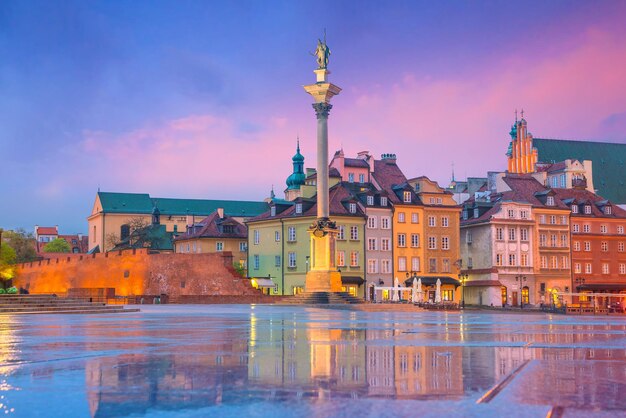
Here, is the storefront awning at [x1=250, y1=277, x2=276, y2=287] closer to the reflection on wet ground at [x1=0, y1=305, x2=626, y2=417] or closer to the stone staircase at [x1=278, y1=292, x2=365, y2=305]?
the stone staircase at [x1=278, y1=292, x2=365, y2=305]

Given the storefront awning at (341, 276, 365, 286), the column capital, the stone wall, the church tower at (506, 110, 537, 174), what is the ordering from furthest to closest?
the church tower at (506, 110, 537, 174) → the storefront awning at (341, 276, 365, 286) → the stone wall → the column capital

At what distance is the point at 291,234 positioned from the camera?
264 ft

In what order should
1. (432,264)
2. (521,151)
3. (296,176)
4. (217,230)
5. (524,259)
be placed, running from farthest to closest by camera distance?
1. (521,151)
2. (296,176)
3. (217,230)
4. (524,259)
5. (432,264)

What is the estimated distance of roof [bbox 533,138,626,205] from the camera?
106125 millimetres

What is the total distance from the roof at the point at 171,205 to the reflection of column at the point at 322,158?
3182 inches

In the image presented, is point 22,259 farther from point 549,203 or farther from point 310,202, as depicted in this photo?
point 549,203

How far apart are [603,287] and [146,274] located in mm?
46593

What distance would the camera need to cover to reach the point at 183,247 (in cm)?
9731

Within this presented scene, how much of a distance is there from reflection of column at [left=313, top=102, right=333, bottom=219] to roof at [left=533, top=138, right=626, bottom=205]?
196 ft

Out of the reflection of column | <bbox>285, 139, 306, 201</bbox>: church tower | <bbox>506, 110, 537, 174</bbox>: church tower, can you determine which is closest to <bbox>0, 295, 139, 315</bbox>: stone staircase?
the reflection of column

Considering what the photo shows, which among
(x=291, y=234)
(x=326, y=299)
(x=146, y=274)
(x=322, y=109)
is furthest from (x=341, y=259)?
(x=322, y=109)

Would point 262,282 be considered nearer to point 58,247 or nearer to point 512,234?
point 512,234

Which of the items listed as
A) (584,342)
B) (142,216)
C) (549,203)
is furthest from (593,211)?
(584,342)

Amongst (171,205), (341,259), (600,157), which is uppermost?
(600,157)
